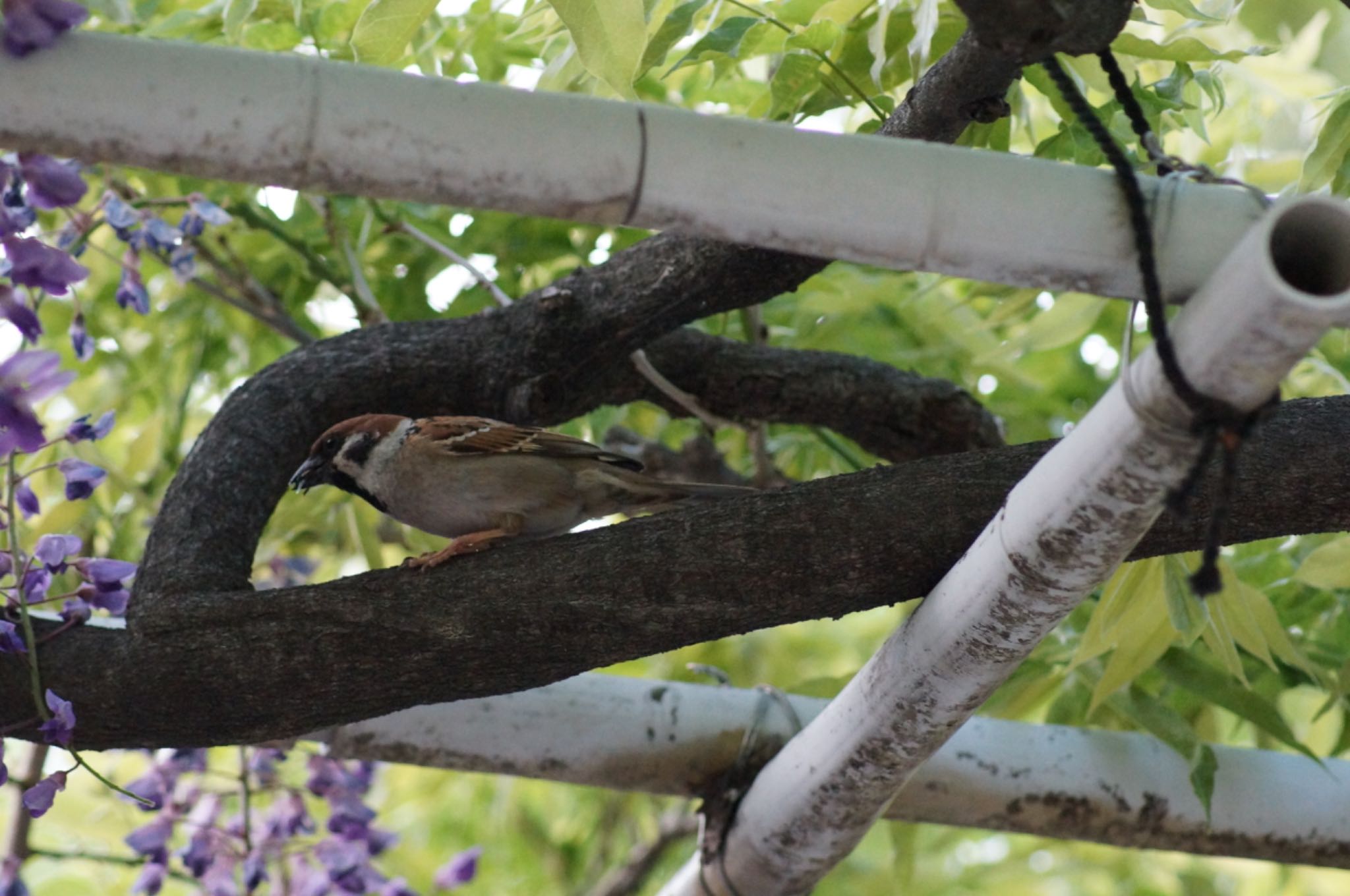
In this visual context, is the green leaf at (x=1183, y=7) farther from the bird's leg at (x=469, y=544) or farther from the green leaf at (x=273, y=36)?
Answer: the green leaf at (x=273, y=36)

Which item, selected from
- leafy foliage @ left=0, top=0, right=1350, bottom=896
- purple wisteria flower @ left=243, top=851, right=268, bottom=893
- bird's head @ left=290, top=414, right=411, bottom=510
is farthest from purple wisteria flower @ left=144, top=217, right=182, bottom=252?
purple wisteria flower @ left=243, top=851, right=268, bottom=893

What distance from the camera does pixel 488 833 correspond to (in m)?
4.95

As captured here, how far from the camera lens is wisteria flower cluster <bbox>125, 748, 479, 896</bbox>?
2.49 metres

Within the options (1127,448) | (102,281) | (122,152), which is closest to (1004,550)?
(1127,448)

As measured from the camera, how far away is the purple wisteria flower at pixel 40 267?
1519mm

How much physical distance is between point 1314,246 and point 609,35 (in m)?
0.88

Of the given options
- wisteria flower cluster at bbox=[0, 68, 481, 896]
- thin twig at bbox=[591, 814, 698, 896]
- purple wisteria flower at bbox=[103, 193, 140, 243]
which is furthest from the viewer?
thin twig at bbox=[591, 814, 698, 896]

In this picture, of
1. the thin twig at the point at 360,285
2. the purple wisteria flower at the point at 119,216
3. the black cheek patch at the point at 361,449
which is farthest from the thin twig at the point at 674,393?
the purple wisteria flower at the point at 119,216

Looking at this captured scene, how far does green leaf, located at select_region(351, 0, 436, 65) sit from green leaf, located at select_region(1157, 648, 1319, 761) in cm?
171

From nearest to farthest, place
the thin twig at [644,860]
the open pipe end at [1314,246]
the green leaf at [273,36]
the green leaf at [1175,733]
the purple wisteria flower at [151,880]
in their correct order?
the open pipe end at [1314,246]
the green leaf at [1175,733]
the purple wisteria flower at [151,880]
the green leaf at [273,36]
the thin twig at [644,860]

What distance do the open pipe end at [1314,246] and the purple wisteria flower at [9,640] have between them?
1.64 m

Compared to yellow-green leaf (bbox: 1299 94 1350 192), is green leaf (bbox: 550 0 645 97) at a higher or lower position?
higher

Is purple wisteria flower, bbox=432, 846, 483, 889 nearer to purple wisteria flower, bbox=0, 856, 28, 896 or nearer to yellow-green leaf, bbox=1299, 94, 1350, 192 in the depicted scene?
purple wisteria flower, bbox=0, 856, 28, 896

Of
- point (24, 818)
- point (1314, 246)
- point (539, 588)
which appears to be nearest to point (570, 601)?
point (539, 588)
